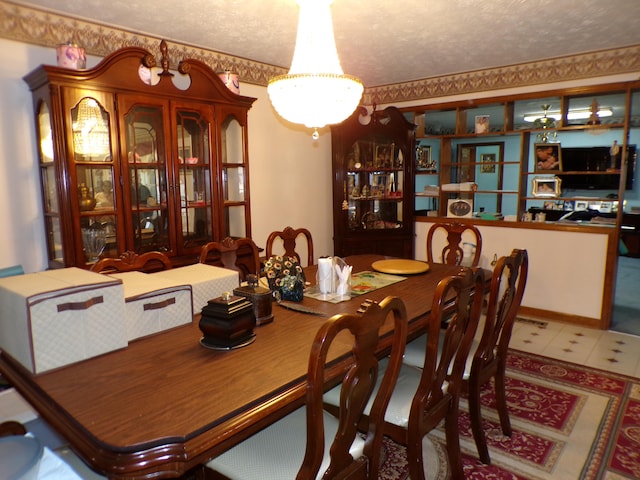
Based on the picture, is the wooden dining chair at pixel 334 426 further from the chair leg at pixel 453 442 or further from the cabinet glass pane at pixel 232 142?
the cabinet glass pane at pixel 232 142

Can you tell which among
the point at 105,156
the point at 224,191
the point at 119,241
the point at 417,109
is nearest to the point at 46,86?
the point at 105,156

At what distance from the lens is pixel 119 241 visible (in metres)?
2.76

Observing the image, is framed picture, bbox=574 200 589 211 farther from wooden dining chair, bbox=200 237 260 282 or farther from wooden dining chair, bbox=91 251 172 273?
wooden dining chair, bbox=91 251 172 273

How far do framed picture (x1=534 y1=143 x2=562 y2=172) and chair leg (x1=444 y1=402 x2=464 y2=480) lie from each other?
9.92 ft

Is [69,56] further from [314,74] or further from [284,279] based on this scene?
[284,279]

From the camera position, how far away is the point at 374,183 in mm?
4734

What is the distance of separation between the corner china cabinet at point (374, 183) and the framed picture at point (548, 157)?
1.18m

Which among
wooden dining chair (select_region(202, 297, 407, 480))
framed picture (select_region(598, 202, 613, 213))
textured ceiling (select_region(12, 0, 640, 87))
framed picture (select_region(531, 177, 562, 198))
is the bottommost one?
wooden dining chair (select_region(202, 297, 407, 480))

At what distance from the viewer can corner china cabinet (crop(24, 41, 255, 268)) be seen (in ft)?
8.23

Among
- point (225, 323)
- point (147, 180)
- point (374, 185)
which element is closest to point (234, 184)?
point (147, 180)

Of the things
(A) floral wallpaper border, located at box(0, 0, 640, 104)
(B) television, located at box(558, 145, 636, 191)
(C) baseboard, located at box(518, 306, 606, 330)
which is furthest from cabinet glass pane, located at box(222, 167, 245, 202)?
(B) television, located at box(558, 145, 636, 191)

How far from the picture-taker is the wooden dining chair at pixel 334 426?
108 cm

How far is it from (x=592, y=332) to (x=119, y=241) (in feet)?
12.7

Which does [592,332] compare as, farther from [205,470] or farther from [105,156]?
[105,156]
